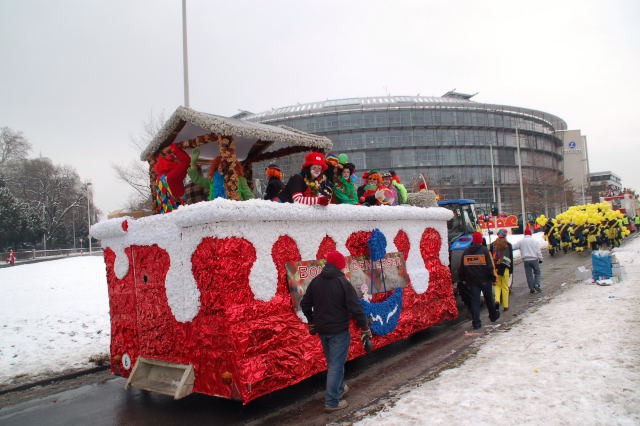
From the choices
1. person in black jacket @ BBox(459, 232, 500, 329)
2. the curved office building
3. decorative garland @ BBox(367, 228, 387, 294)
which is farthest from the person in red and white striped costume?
the curved office building

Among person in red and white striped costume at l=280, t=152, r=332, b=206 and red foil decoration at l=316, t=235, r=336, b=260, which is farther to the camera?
red foil decoration at l=316, t=235, r=336, b=260

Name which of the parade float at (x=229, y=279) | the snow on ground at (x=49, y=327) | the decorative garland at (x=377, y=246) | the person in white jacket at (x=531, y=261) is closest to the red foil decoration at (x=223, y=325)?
the parade float at (x=229, y=279)

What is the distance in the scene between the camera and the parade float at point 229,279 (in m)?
4.58

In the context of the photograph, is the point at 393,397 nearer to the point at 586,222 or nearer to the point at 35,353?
the point at 35,353

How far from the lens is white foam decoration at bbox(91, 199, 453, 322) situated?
461 cm

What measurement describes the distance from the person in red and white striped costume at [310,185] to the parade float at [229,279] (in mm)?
154

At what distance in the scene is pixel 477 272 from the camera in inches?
331

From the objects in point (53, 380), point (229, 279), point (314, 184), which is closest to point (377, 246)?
point (314, 184)

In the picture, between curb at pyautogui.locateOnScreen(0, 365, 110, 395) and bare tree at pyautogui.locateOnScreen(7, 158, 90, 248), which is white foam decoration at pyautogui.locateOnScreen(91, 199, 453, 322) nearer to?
curb at pyautogui.locateOnScreen(0, 365, 110, 395)

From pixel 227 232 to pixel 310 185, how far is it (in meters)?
1.62

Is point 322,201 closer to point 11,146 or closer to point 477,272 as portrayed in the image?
point 477,272

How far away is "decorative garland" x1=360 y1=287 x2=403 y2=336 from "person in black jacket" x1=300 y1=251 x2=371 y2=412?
1411mm

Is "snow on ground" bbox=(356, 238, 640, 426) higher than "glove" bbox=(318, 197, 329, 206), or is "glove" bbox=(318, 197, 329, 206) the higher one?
"glove" bbox=(318, 197, 329, 206)

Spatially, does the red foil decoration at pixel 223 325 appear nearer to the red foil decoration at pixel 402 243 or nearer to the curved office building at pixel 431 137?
the red foil decoration at pixel 402 243
